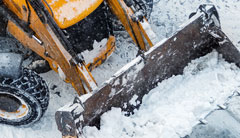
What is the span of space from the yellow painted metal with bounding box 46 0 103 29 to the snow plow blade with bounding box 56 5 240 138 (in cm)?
87

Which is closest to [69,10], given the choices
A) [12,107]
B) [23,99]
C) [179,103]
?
[23,99]

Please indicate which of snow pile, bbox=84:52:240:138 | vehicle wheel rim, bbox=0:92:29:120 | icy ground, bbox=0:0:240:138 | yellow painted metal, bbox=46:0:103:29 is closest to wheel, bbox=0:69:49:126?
vehicle wheel rim, bbox=0:92:29:120

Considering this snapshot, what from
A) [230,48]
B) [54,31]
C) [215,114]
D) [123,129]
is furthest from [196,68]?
[54,31]

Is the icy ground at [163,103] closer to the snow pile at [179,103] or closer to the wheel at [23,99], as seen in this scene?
the snow pile at [179,103]

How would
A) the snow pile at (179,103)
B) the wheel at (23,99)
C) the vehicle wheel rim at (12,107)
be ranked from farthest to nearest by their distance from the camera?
the vehicle wheel rim at (12,107)
the wheel at (23,99)
the snow pile at (179,103)

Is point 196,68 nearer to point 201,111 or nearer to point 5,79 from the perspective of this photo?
point 201,111

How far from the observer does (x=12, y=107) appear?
11.1ft

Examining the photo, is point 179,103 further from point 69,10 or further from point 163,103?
point 69,10

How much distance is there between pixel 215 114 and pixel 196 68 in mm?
663

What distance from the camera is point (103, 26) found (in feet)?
11.9

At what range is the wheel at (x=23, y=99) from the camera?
3.16 m

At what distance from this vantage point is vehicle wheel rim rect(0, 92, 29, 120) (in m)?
3.32

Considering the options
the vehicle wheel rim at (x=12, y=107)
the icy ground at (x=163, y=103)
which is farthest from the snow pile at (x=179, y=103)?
the vehicle wheel rim at (x=12, y=107)

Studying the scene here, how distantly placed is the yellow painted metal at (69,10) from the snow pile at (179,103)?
3.65 ft
